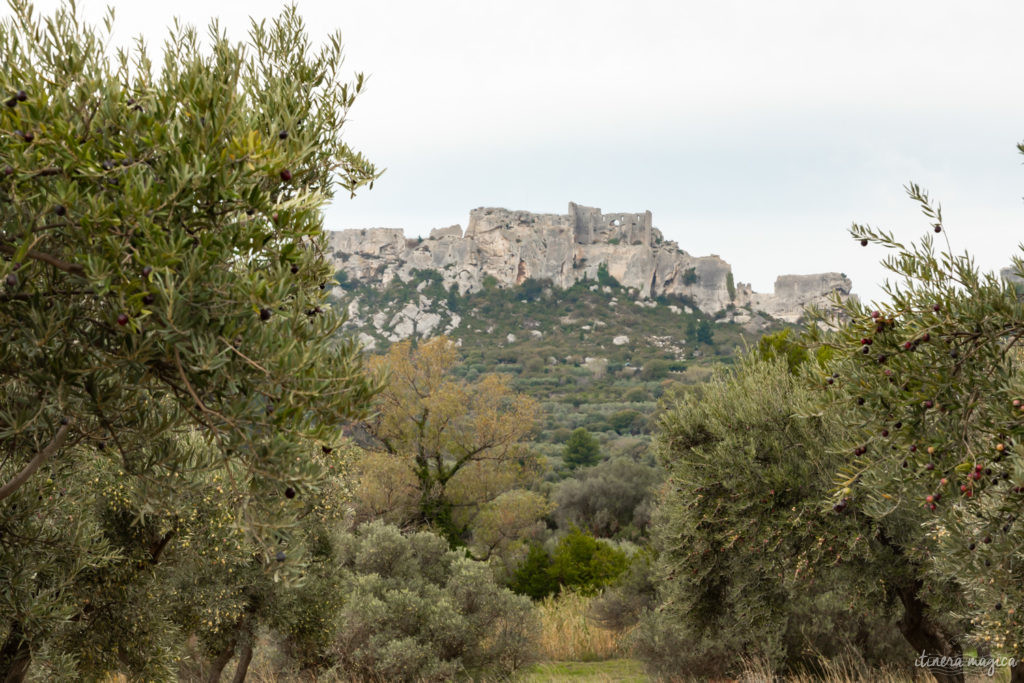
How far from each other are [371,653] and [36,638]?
7.59 metres

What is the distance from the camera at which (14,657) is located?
5.86 metres

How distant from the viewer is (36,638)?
5.54 metres

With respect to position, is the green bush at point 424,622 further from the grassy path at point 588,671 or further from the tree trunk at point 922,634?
the tree trunk at point 922,634

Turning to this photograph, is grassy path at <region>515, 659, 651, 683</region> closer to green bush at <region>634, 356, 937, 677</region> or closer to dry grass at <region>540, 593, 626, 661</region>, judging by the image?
dry grass at <region>540, 593, 626, 661</region>

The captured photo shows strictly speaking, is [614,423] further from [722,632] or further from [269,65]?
[269,65]

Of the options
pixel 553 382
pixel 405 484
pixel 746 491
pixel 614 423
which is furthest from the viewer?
pixel 553 382

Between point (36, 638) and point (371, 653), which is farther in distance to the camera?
point (371, 653)

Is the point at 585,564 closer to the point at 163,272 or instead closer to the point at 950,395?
the point at 950,395

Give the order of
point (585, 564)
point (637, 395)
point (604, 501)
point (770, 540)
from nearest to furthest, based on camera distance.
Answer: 1. point (770, 540)
2. point (585, 564)
3. point (604, 501)
4. point (637, 395)

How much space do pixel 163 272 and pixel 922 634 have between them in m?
11.2

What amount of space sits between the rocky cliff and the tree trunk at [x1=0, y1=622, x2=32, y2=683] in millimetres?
90263

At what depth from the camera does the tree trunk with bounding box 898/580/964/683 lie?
966 cm

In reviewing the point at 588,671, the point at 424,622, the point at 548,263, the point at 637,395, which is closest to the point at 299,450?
the point at 424,622

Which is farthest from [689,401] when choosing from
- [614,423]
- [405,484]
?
[614,423]
